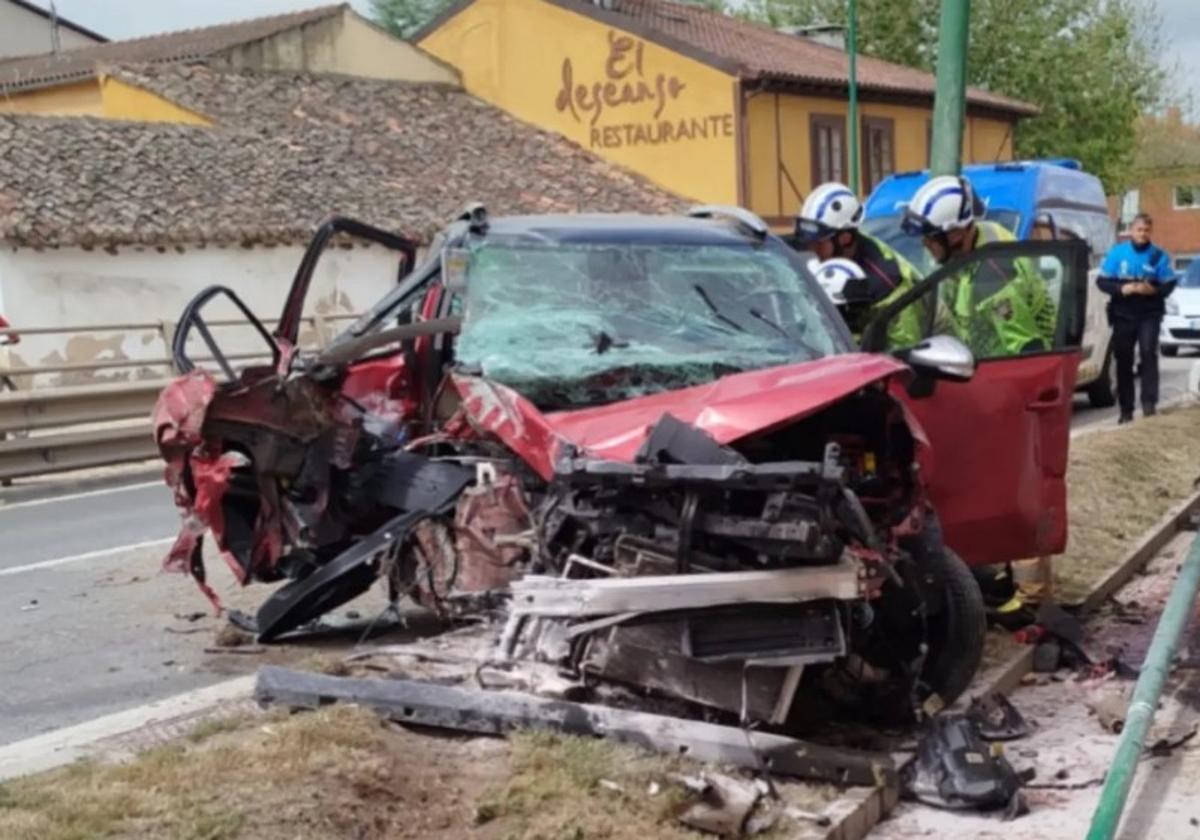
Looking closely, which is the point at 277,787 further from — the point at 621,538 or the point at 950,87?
the point at 950,87

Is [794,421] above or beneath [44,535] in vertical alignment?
above

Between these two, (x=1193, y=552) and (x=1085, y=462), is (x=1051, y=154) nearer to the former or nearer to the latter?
(x=1085, y=462)

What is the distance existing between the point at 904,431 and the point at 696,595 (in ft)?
3.58

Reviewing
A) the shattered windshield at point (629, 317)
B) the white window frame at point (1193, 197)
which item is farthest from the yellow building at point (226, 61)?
the white window frame at point (1193, 197)

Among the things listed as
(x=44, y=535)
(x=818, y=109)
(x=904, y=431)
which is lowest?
(x=44, y=535)

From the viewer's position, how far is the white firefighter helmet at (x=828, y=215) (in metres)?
7.59

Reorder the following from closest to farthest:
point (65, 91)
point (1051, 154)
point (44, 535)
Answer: point (44, 535), point (65, 91), point (1051, 154)

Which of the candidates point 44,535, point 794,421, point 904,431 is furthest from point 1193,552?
point 44,535

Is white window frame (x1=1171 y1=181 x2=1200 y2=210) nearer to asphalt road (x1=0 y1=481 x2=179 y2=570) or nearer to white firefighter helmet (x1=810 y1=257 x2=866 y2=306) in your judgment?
asphalt road (x1=0 y1=481 x2=179 y2=570)

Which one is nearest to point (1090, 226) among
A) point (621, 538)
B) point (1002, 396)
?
point (1002, 396)

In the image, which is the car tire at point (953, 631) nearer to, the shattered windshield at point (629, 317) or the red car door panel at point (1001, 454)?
the red car door panel at point (1001, 454)

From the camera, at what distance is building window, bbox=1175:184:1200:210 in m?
62.7

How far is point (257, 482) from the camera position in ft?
21.1

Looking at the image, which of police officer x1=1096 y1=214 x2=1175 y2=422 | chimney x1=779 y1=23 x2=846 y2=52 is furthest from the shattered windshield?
chimney x1=779 y1=23 x2=846 y2=52
